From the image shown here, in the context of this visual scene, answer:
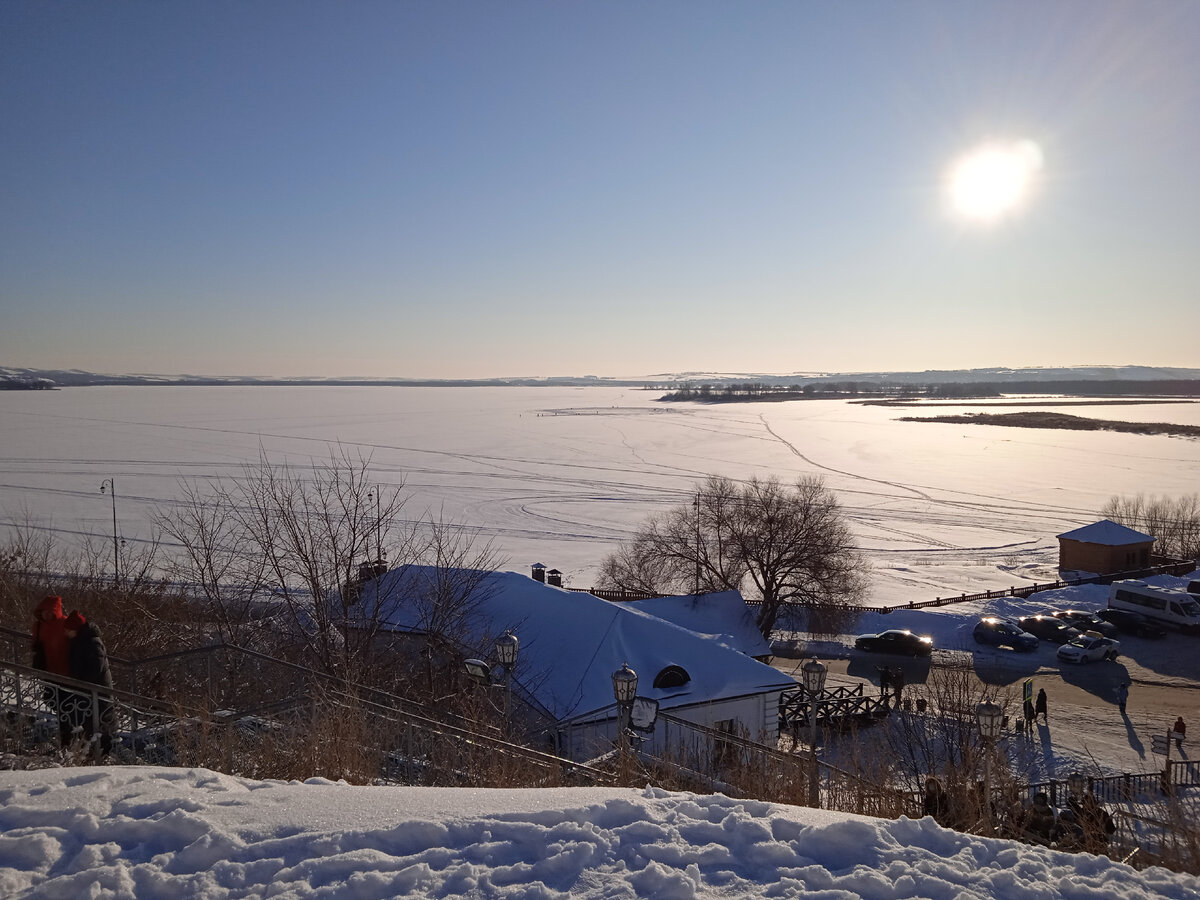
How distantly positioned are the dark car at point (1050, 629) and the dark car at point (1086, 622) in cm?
Answer: 70

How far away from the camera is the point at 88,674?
774 centimetres

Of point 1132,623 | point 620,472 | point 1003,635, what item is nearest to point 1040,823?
point 1003,635

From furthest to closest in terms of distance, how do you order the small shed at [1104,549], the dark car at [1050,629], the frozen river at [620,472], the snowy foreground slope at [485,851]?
the frozen river at [620,472]
the small shed at [1104,549]
the dark car at [1050,629]
the snowy foreground slope at [485,851]

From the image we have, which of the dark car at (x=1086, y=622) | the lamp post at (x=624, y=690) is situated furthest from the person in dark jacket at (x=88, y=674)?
the dark car at (x=1086, y=622)

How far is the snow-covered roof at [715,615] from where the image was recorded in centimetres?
2195

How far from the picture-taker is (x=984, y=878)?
14.1ft

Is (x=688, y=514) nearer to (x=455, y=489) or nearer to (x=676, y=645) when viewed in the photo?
(x=676, y=645)

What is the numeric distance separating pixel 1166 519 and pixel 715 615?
1247 inches

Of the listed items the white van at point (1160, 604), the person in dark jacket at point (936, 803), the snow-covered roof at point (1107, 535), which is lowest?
the white van at point (1160, 604)

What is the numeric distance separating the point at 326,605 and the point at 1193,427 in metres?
118

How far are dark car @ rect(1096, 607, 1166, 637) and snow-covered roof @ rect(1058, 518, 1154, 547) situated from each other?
22.1 feet

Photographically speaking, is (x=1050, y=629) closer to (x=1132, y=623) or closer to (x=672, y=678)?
(x=1132, y=623)

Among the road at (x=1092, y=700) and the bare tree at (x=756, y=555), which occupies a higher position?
the bare tree at (x=756, y=555)

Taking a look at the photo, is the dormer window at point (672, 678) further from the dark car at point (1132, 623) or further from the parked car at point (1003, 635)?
the dark car at point (1132, 623)
